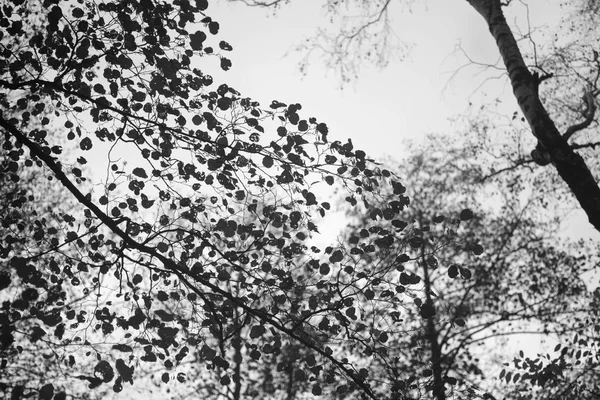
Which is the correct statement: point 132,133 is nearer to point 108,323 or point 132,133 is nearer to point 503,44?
point 108,323

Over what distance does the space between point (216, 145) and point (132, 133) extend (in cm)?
100

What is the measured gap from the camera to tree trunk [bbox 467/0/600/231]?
3.95 metres

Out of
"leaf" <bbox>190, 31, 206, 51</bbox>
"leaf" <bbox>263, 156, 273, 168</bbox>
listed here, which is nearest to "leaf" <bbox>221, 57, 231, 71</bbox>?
"leaf" <bbox>190, 31, 206, 51</bbox>

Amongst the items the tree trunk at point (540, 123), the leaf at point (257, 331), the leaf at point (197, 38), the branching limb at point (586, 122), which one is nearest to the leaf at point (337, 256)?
the leaf at point (257, 331)

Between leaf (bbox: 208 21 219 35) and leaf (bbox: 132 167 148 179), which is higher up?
leaf (bbox: 208 21 219 35)

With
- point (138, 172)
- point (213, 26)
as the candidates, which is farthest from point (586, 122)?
point (138, 172)

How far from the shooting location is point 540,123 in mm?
4422

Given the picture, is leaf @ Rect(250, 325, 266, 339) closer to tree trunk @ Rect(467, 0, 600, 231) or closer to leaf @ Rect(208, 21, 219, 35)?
leaf @ Rect(208, 21, 219, 35)

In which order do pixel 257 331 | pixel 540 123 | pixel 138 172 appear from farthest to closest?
pixel 540 123, pixel 138 172, pixel 257 331

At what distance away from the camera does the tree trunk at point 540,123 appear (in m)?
3.95

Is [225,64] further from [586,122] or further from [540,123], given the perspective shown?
[586,122]

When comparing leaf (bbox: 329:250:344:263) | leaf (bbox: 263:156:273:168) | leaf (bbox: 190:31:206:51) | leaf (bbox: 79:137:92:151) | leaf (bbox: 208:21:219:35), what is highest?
leaf (bbox: 208:21:219:35)

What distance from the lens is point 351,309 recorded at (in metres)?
3.60

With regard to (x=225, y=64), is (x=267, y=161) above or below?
below
